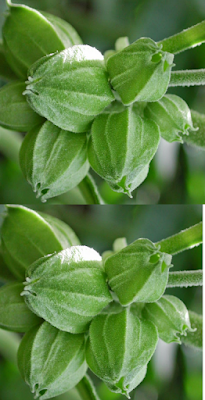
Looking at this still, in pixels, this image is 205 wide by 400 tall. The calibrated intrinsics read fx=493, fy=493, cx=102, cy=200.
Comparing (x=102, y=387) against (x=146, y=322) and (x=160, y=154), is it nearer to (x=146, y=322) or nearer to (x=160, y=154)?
(x=146, y=322)

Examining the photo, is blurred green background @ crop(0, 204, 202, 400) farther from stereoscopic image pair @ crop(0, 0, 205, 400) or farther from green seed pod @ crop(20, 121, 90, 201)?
green seed pod @ crop(20, 121, 90, 201)

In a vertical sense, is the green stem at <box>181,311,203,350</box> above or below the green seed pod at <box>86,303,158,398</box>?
below

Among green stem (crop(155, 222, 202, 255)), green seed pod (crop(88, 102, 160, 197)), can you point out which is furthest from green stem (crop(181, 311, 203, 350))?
green seed pod (crop(88, 102, 160, 197))

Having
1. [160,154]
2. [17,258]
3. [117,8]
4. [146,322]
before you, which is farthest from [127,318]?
[117,8]

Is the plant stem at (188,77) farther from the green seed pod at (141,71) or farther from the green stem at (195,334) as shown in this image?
the green stem at (195,334)

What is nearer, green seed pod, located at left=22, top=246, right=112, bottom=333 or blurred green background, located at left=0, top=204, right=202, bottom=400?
green seed pod, located at left=22, top=246, right=112, bottom=333

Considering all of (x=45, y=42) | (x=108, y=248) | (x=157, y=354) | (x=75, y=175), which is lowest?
(x=157, y=354)
